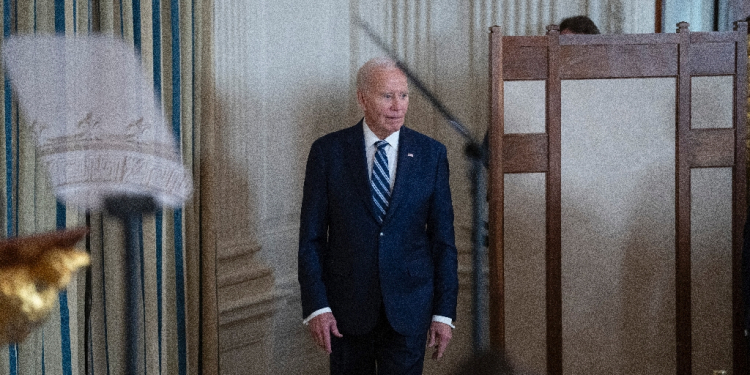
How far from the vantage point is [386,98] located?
2078 millimetres

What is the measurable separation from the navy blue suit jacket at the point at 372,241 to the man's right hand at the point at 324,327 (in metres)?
0.04

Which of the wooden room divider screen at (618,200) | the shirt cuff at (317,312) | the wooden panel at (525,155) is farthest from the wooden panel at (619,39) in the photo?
the shirt cuff at (317,312)

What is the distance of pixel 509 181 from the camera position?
241 cm

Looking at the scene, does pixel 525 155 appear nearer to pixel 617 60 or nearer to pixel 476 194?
pixel 617 60

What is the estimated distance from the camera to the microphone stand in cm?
311

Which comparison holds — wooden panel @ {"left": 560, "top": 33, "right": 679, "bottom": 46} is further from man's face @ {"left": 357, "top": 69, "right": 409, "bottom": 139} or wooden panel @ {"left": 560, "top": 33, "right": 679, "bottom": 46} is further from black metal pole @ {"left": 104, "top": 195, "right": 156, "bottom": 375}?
black metal pole @ {"left": 104, "top": 195, "right": 156, "bottom": 375}

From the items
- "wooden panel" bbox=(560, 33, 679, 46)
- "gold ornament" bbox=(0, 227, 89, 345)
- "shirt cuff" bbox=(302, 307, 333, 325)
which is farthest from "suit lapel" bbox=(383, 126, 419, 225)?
"gold ornament" bbox=(0, 227, 89, 345)

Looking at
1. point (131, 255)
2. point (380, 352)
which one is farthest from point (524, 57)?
point (131, 255)

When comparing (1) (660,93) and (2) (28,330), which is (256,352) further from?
(2) (28,330)

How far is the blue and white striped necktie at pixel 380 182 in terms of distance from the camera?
82.1 inches

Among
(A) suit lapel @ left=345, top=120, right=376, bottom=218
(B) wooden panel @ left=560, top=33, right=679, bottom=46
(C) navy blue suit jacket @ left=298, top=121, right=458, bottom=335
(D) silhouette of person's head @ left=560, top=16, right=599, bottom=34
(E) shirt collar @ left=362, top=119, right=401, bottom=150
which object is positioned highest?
(D) silhouette of person's head @ left=560, top=16, right=599, bottom=34

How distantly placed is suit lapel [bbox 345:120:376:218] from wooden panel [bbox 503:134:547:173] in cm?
56

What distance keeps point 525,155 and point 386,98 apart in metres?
0.60

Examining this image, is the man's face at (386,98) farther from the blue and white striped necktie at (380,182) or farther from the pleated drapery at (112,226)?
the pleated drapery at (112,226)
